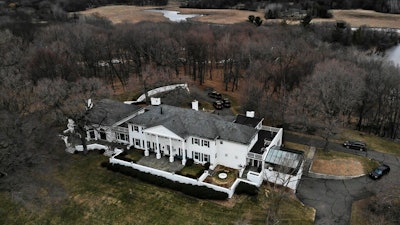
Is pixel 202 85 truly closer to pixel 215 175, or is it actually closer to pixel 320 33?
pixel 215 175

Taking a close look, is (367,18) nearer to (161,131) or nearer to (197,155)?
(197,155)

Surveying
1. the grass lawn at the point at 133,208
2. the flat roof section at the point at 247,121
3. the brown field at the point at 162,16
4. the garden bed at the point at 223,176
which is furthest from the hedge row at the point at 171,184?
the brown field at the point at 162,16

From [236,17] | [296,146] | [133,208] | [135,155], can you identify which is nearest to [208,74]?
[296,146]

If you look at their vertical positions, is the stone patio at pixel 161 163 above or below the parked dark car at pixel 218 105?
below

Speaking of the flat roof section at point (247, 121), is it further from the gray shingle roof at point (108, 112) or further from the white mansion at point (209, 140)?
the gray shingle roof at point (108, 112)

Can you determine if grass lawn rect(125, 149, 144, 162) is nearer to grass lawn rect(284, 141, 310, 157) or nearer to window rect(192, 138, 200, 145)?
window rect(192, 138, 200, 145)

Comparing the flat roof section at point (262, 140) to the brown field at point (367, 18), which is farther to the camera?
the brown field at point (367, 18)
